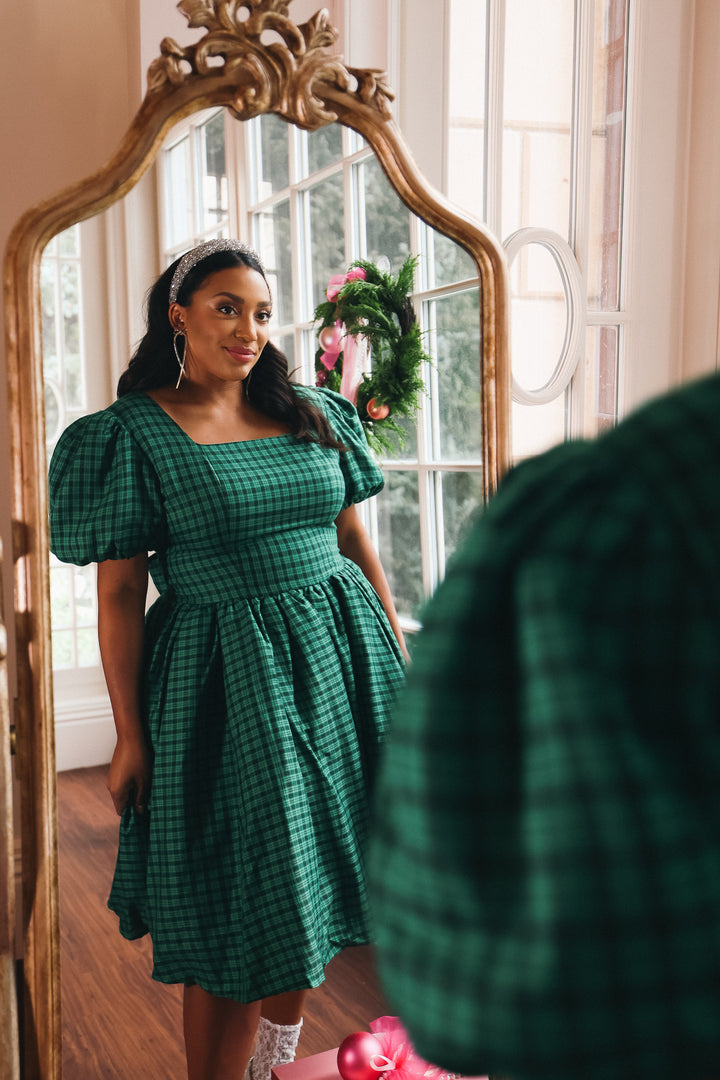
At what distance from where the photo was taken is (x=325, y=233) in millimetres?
1188

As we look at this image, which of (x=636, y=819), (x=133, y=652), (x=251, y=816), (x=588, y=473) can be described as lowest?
(x=251, y=816)

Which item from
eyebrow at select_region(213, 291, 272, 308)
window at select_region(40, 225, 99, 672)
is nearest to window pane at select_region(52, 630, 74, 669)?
window at select_region(40, 225, 99, 672)

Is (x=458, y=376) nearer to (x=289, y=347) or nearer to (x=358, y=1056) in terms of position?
(x=289, y=347)

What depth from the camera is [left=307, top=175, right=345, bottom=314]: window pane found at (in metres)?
1.17

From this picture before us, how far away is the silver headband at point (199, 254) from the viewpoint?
107 centimetres

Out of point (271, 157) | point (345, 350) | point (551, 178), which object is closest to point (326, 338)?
point (345, 350)

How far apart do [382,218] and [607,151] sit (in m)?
0.56

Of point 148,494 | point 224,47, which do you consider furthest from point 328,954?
point 224,47

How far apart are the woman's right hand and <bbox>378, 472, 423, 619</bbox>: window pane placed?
0.38 metres

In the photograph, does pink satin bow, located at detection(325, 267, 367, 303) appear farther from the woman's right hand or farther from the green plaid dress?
the woman's right hand

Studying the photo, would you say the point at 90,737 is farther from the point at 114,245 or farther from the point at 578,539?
the point at 578,539

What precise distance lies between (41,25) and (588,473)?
1.08 metres

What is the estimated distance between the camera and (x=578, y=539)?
1.05ft

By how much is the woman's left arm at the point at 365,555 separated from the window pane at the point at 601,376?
62cm
